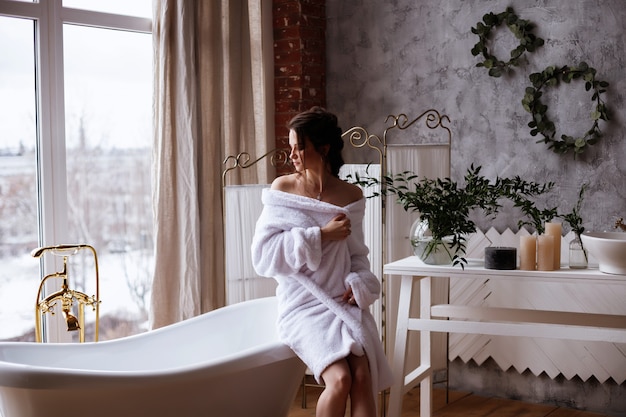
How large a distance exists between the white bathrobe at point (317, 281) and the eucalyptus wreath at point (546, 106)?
1355 millimetres

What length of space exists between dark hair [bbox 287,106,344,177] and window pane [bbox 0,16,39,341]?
1.41 meters

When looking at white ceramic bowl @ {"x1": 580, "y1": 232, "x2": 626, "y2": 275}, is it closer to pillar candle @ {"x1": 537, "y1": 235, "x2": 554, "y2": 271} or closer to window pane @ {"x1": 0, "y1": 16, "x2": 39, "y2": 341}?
pillar candle @ {"x1": 537, "y1": 235, "x2": 554, "y2": 271}

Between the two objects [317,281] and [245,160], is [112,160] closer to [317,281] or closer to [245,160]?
[245,160]

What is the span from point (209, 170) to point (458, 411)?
179 centimetres

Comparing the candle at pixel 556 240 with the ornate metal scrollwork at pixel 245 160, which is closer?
the candle at pixel 556 240

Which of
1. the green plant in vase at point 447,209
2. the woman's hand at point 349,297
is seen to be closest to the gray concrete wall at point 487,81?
the green plant in vase at point 447,209

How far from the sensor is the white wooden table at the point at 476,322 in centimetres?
298

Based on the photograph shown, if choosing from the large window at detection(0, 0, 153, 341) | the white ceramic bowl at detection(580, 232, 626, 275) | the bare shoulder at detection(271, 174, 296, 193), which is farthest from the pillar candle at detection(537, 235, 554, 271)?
the large window at detection(0, 0, 153, 341)

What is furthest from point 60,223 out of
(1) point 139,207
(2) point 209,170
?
(2) point 209,170

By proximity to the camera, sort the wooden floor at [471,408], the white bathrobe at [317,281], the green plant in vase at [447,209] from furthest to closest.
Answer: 1. the wooden floor at [471,408]
2. the green plant in vase at [447,209]
3. the white bathrobe at [317,281]

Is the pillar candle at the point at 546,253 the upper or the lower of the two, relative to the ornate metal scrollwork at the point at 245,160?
lower

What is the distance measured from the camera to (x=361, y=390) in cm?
278

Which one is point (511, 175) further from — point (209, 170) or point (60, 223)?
point (60, 223)

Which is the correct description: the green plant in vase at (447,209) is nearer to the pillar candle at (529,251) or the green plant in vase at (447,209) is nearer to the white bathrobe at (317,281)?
the pillar candle at (529,251)
